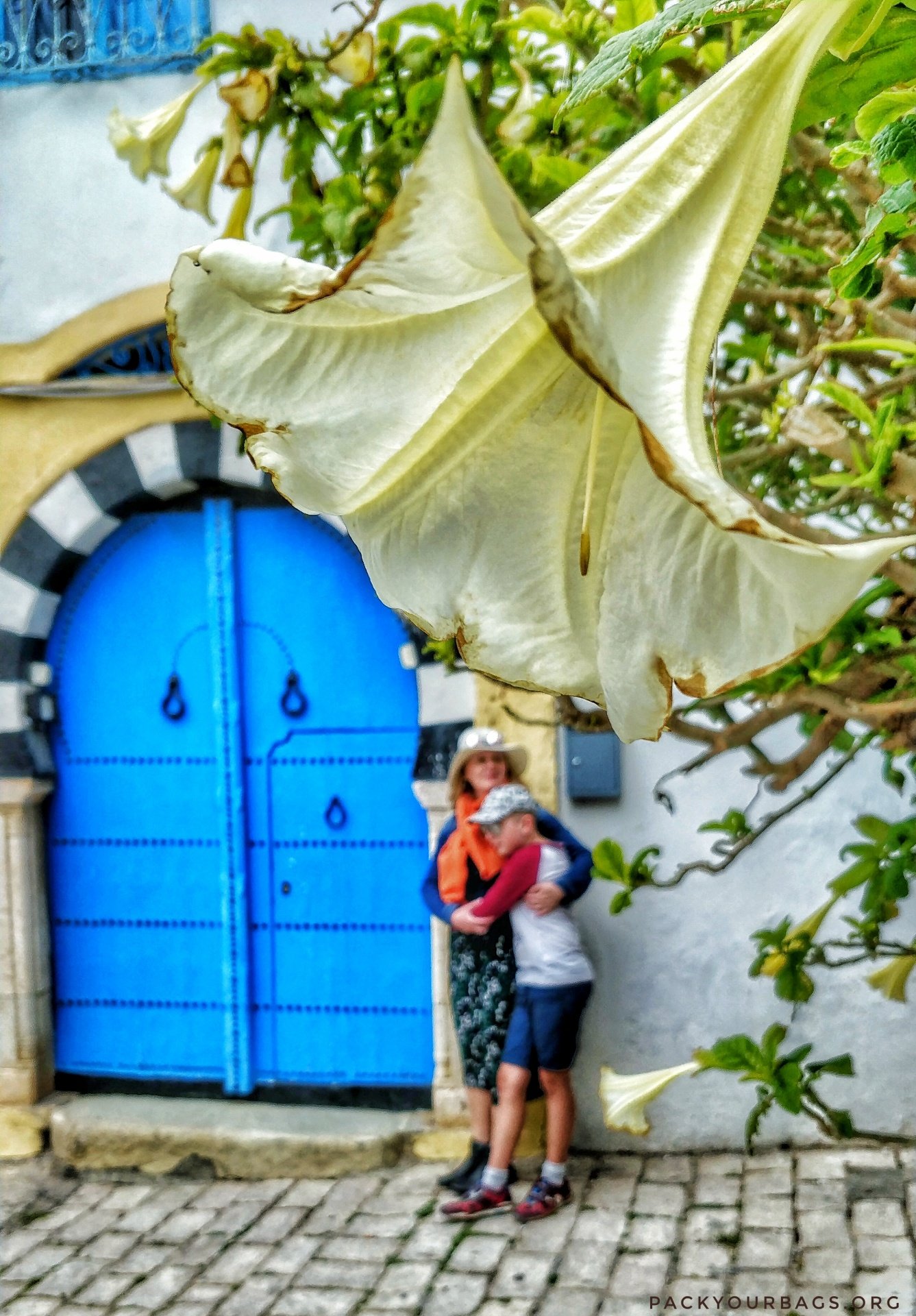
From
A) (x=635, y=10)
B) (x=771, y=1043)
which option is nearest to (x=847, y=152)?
(x=635, y=10)

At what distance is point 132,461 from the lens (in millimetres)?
4258

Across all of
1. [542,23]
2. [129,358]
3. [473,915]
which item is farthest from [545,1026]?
[542,23]

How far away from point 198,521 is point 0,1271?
2.29 metres

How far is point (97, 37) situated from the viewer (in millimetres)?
4137

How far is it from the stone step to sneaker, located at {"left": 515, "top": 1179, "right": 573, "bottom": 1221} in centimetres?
50

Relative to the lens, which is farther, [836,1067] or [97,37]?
[97,37]

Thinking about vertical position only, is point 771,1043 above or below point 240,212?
below

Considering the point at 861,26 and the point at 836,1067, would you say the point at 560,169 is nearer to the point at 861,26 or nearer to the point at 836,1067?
the point at 861,26

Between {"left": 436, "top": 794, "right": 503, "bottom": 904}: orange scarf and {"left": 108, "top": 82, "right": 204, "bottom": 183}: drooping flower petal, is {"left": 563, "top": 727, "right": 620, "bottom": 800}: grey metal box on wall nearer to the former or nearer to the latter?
{"left": 436, "top": 794, "right": 503, "bottom": 904}: orange scarf

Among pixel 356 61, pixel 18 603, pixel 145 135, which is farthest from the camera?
pixel 18 603

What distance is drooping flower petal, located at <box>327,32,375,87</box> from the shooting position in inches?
81.2

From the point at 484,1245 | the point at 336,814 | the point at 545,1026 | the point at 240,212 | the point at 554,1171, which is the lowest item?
the point at 484,1245

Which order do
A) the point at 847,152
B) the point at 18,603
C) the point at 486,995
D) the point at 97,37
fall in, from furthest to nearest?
the point at 18,603, the point at 97,37, the point at 486,995, the point at 847,152

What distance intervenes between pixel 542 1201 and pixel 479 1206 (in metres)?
0.18
